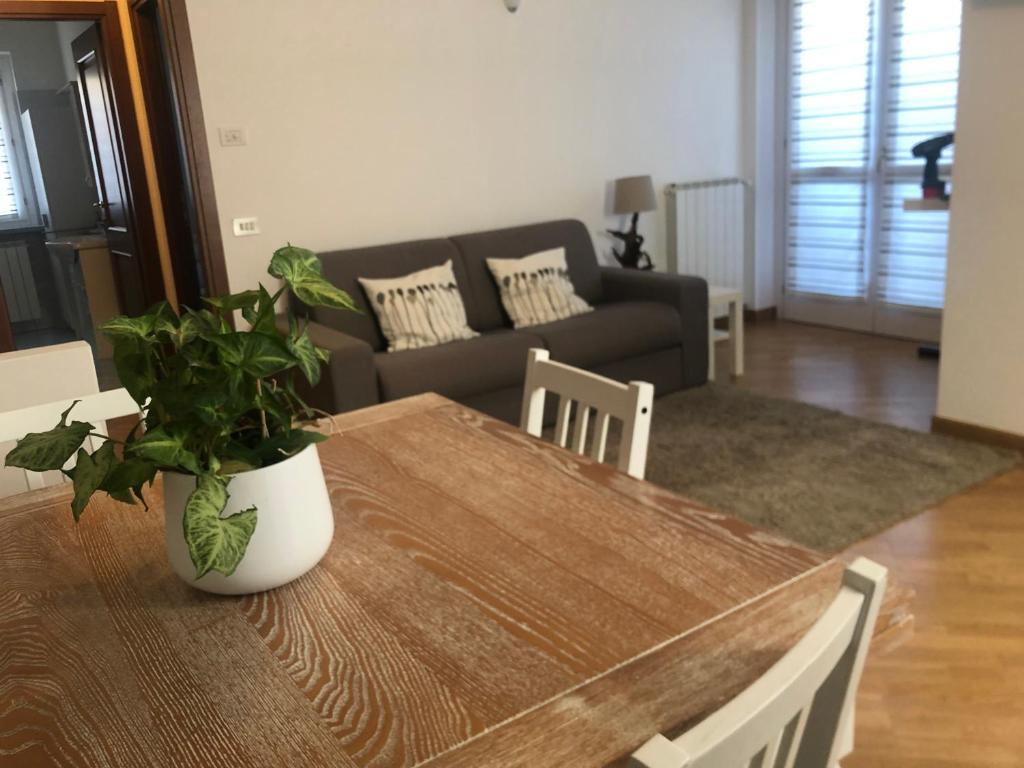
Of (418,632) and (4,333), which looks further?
(4,333)

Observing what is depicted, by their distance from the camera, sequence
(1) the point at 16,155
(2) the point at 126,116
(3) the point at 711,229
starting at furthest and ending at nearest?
(1) the point at 16,155 → (3) the point at 711,229 → (2) the point at 126,116

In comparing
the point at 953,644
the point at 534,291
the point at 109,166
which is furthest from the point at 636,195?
the point at 953,644

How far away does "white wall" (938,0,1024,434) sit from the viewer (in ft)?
10.3

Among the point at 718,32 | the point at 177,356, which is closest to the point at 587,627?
the point at 177,356

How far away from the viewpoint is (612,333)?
408 cm

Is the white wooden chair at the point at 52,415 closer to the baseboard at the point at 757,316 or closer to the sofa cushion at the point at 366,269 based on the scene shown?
the sofa cushion at the point at 366,269

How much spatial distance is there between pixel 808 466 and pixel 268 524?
8.94ft

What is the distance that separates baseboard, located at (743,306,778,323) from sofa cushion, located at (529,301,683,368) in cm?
174

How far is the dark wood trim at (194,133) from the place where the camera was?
361 centimetres

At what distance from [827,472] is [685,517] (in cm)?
227

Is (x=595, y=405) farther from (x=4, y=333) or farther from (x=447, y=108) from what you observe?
(x=4, y=333)

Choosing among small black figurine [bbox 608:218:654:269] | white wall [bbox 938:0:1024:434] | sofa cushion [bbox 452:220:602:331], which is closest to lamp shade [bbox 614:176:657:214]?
small black figurine [bbox 608:218:654:269]

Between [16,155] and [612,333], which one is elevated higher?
[16,155]

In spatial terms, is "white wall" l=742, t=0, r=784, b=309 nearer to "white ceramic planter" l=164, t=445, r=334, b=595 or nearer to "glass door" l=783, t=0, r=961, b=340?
"glass door" l=783, t=0, r=961, b=340
